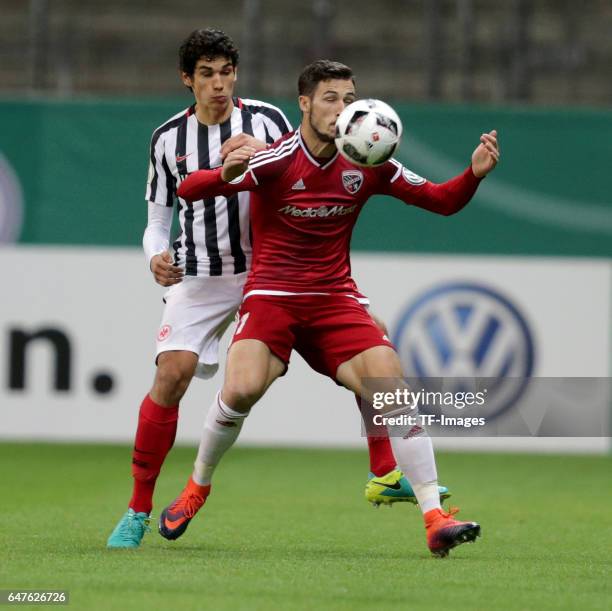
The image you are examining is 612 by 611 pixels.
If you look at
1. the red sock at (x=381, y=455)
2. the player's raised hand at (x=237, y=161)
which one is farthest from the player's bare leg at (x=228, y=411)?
the player's raised hand at (x=237, y=161)

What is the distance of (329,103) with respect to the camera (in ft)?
19.5

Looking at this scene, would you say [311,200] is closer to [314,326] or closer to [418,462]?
[314,326]

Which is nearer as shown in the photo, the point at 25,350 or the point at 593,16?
the point at 25,350

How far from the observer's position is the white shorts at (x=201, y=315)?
249 inches

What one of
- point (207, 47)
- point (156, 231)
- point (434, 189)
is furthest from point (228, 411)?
point (207, 47)

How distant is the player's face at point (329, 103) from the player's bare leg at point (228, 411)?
0.94 metres

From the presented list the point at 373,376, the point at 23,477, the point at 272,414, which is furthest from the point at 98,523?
the point at 272,414

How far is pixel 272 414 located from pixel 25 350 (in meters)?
2.00

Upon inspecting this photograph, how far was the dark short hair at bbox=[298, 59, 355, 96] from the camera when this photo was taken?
5938 millimetres

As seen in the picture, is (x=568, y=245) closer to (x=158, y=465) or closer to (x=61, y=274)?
(x=61, y=274)

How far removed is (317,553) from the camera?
19.6ft

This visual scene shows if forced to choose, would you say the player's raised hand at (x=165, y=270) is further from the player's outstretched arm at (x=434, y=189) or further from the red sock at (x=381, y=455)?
the red sock at (x=381, y=455)

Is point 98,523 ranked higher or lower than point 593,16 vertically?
lower

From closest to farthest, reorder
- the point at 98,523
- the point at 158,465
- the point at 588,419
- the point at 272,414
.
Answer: the point at 158,465 → the point at 98,523 → the point at 588,419 → the point at 272,414
